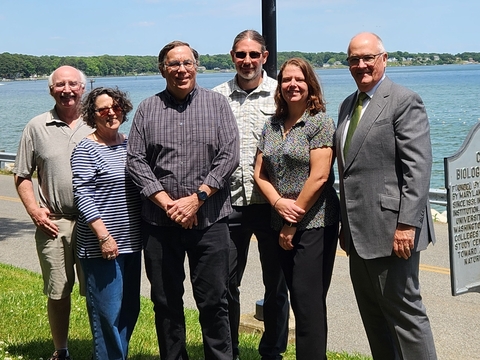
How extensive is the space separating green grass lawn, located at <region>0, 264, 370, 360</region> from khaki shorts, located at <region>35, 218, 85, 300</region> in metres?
0.72

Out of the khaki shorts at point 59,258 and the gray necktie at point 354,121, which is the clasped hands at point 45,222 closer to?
→ the khaki shorts at point 59,258

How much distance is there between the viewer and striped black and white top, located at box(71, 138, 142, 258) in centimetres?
465

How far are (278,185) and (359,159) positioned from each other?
0.64 m

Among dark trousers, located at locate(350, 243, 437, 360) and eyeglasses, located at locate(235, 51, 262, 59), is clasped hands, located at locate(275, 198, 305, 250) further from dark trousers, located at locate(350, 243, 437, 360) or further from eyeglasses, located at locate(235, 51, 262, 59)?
eyeglasses, located at locate(235, 51, 262, 59)

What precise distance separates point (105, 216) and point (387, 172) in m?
1.81

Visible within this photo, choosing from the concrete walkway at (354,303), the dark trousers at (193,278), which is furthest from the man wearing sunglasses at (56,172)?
the concrete walkway at (354,303)

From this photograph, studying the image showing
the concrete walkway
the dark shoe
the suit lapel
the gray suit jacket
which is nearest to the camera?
the gray suit jacket

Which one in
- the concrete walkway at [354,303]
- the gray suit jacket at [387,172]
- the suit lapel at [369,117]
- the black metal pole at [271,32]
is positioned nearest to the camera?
the gray suit jacket at [387,172]

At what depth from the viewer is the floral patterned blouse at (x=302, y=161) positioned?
15.1ft

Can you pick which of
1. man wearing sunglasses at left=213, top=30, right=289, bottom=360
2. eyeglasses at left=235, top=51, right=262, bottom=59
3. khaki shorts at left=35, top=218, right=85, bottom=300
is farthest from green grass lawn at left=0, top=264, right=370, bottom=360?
eyeglasses at left=235, top=51, right=262, bottom=59

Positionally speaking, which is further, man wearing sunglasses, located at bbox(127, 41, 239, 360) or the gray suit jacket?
man wearing sunglasses, located at bbox(127, 41, 239, 360)

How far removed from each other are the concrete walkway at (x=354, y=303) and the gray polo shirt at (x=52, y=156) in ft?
7.74

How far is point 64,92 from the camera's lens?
5.11 metres

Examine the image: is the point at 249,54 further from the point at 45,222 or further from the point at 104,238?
the point at 45,222
